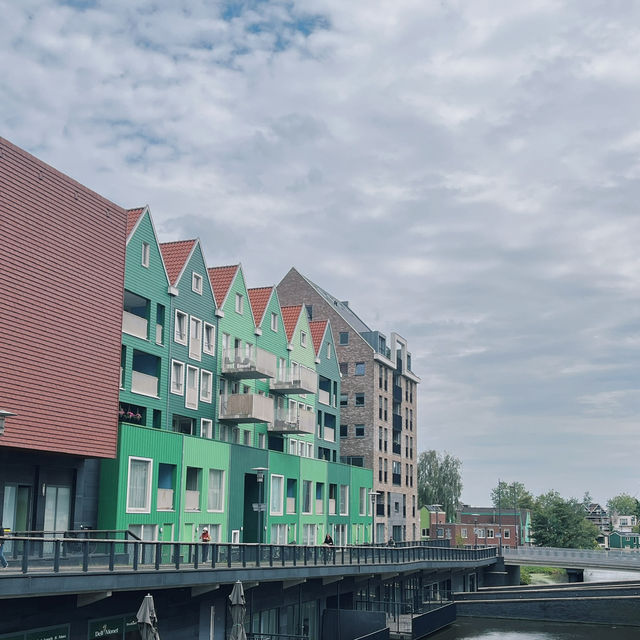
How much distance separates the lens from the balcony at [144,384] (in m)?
39.8

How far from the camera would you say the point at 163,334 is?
1671 inches

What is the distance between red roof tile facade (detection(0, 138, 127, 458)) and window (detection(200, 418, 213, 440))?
11.2m

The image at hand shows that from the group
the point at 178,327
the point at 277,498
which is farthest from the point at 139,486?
the point at 277,498

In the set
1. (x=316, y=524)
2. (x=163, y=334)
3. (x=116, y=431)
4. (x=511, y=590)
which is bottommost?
(x=511, y=590)

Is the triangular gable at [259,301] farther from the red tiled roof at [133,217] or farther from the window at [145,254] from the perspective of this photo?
the red tiled roof at [133,217]

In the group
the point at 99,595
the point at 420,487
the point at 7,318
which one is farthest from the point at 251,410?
the point at 420,487

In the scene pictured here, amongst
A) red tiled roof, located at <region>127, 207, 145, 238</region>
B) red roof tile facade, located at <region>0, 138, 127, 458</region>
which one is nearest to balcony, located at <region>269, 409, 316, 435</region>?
red tiled roof, located at <region>127, 207, 145, 238</region>

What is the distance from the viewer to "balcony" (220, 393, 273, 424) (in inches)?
1863

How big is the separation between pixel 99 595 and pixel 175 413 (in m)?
19.0

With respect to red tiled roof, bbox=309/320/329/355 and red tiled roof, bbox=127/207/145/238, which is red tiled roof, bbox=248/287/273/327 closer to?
red tiled roof, bbox=309/320/329/355

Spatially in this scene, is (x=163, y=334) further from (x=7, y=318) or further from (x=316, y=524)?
(x=316, y=524)

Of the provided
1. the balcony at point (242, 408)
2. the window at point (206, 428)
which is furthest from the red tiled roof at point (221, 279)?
the window at point (206, 428)

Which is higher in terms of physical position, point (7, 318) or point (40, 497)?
point (7, 318)

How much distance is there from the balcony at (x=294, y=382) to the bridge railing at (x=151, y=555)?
1377cm
